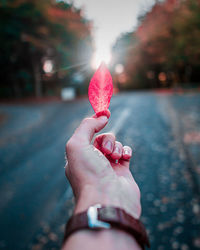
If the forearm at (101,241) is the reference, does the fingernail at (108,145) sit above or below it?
above

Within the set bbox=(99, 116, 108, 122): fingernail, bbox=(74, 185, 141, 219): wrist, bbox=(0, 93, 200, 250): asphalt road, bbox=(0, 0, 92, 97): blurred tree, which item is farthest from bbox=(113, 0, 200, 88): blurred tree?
bbox=(74, 185, 141, 219): wrist

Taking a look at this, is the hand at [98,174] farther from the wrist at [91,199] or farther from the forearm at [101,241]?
the forearm at [101,241]

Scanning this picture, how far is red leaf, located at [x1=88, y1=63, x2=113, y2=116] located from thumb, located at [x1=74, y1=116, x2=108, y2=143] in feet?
0.37

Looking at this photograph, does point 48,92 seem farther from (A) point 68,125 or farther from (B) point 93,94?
(B) point 93,94

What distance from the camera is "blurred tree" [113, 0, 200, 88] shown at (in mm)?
17406

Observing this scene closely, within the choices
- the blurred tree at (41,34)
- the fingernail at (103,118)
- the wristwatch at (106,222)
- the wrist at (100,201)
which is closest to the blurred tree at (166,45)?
the blurred tree at (41,34)

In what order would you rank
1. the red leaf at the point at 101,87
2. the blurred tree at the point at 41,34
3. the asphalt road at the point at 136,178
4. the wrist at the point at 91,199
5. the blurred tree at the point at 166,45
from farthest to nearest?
the blurred tree at the point at 41,34 < the blurred tree at the point at 166,45 < the asphalt road at the point at 136,178 < the red leaf at the point at 101,87 < the wrist at the point at 91,199

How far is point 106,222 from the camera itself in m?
0.93

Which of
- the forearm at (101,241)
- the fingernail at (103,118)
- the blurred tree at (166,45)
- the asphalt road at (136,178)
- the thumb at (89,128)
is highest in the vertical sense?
the blurred tree at (166,45)

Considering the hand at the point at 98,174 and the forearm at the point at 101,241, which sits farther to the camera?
the hand at the point at 98,174

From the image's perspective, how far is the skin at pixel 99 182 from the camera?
0.89 meters

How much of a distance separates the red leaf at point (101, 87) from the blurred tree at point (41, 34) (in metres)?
15.6

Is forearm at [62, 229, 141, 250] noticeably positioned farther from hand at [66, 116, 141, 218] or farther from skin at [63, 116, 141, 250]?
hand at [66, 116, 141, 218]

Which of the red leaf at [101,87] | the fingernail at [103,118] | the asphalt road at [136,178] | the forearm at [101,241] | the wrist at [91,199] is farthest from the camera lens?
the asphalt road at [136,178]
